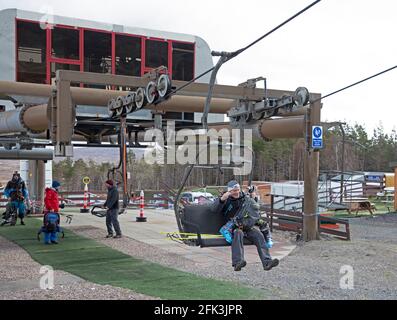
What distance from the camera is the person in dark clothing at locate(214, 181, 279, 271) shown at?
24.2 feet

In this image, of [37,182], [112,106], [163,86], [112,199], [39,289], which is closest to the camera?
[39,289]

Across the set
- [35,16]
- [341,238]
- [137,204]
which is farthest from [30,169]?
[341,238]

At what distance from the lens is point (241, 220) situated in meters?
7.47

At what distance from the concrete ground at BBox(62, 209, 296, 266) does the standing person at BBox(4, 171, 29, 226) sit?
149 centimetres

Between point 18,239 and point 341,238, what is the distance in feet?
28.1

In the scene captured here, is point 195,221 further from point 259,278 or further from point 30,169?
point 30,169

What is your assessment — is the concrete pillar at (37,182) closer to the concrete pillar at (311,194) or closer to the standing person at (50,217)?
the standing person at (50,217)

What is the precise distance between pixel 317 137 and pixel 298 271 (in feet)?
11.6

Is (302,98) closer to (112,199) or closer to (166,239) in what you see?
(112,199)

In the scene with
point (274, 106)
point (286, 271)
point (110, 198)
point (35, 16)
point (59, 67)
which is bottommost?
point (286, 271)

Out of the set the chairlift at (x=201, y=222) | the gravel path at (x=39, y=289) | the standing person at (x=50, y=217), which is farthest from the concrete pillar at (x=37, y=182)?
the chairlift at (x=201, y=222)

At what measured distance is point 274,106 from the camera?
31.2 ft

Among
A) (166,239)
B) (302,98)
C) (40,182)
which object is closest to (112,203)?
(166,239)

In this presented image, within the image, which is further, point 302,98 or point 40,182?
point 40,182
